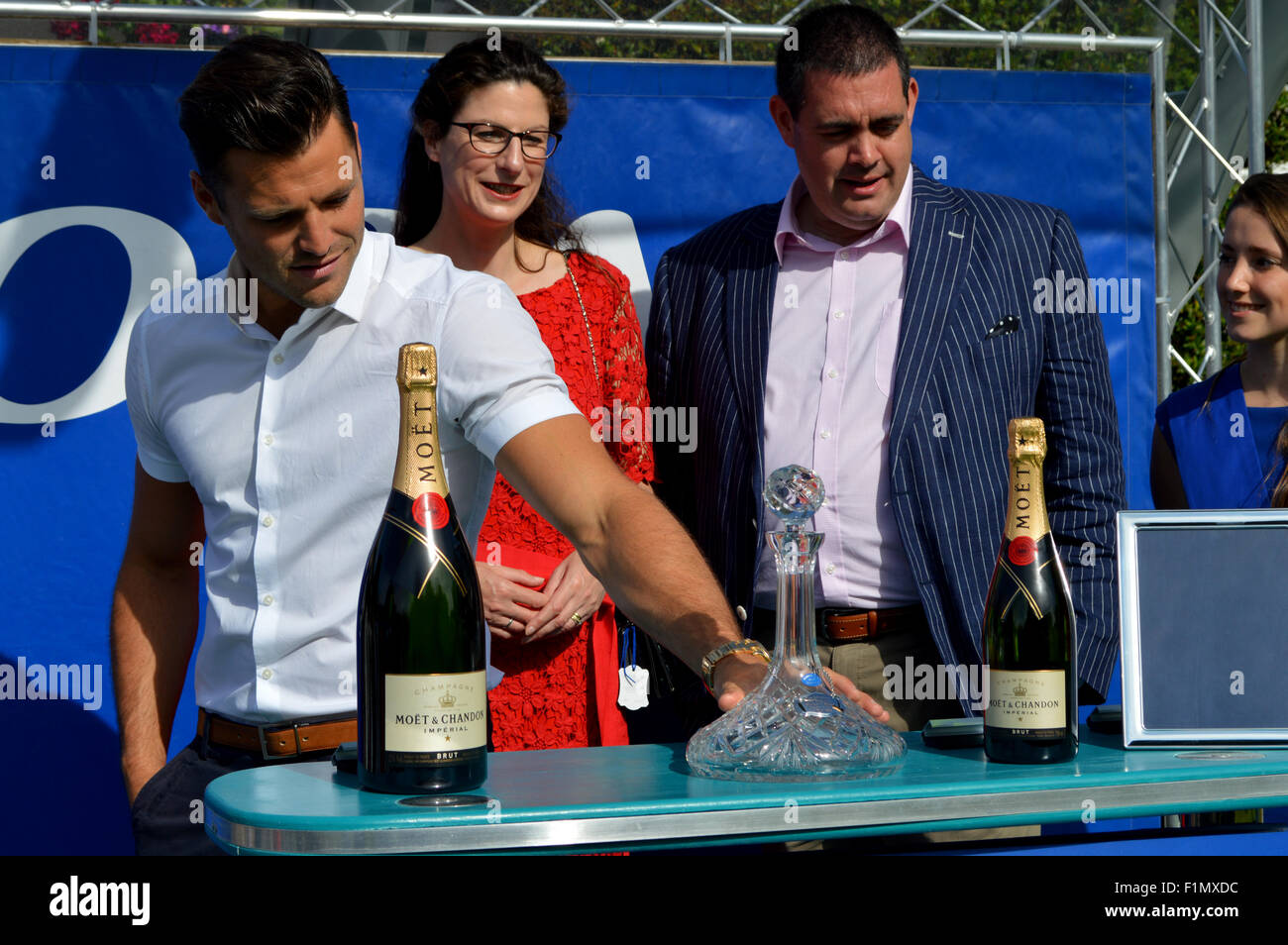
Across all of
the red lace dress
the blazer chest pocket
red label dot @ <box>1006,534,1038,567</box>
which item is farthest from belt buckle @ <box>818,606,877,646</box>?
red label dot @ <box>1006,534,1038,567</box>

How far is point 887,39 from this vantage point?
2469 millimetres

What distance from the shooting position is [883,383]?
239cm

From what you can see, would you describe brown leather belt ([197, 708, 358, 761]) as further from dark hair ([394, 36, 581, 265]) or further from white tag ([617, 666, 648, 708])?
dark hair ([394, 36, 581, 265])

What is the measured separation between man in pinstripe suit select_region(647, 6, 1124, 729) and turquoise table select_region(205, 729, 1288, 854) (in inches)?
35.6

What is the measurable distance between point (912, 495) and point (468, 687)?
1.32m

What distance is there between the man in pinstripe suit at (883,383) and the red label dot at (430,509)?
3.89ft

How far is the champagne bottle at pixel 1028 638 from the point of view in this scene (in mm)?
1308

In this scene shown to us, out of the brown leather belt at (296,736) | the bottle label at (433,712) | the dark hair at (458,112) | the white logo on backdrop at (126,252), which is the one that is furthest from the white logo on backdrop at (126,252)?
the bottle label at (433,712)

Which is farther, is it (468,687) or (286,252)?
(286,252)

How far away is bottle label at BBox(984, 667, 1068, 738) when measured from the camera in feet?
4.28
